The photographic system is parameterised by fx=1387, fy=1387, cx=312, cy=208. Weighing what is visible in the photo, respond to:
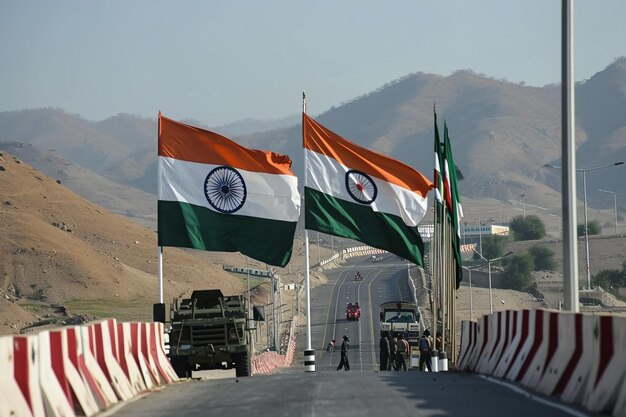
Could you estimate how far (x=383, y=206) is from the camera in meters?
30.1

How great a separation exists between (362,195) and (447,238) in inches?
155

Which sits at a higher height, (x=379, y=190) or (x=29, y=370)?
(x=379, y=190)

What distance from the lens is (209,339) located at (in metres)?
30.1

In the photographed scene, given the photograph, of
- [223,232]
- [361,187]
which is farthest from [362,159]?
[223,232]

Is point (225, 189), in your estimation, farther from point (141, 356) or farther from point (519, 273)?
point (519, 273)

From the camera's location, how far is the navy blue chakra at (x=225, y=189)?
1164 inches

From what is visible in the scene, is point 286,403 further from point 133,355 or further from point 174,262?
point 174,262

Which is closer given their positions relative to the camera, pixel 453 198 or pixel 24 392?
pixel 24 392

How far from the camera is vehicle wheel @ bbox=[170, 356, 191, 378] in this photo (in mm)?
29641

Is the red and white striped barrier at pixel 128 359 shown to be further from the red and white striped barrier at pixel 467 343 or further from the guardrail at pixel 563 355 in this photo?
the red and white striped barrier at pixel 467 343

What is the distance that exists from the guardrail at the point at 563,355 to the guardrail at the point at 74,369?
5280 mm

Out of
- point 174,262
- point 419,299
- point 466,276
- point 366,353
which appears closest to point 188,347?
point 366,353

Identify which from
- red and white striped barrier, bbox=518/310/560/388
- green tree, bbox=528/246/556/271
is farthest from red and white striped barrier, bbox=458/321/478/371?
green tree, bbox=528/246/556/271

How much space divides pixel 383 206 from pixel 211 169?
150 inches
